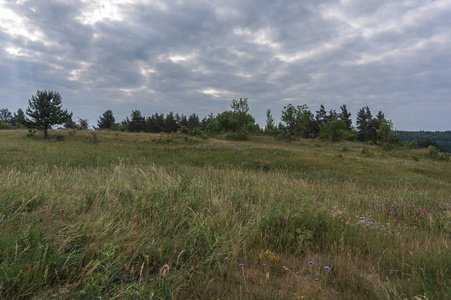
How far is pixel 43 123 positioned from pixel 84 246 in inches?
1448

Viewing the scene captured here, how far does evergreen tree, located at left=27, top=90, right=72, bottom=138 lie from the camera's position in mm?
29500

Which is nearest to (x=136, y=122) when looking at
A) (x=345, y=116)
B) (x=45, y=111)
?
(x=45, y=111)

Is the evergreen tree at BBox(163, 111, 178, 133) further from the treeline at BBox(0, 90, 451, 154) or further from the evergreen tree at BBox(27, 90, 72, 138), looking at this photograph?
the evergreen tree at BBox(27, 90, 72, 138)

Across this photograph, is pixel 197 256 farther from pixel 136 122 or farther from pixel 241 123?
pixel 136 122

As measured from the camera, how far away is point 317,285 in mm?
2062

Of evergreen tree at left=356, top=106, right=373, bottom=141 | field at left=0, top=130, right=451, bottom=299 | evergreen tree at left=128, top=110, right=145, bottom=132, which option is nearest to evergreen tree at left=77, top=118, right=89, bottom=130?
evergreen tree at left=128, top=110, right=145, bottom=132

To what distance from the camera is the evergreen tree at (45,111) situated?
2950 cm

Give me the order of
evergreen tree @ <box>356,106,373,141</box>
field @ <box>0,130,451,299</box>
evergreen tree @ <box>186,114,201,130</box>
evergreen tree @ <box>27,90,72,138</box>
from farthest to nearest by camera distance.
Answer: evergreen tree @ <box>186,114,201,130</box> → evergreen tree @ <box>356,106,373,141</box> → evergreen tree @ <box>27,90,72,138</box> → field @ <box>0,130,451,299</box>

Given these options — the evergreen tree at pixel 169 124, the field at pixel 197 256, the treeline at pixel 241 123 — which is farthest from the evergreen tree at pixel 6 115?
the field at pixel 197 256

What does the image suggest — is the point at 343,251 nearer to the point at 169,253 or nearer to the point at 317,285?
the point at 317,285

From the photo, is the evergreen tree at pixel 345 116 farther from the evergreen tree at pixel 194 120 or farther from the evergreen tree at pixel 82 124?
the evergreen tree at pixel 82 124

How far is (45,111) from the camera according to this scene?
98.3ft

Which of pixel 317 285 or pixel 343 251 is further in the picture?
pixel 343 251

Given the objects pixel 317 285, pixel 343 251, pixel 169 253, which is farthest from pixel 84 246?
pixel 343 251
